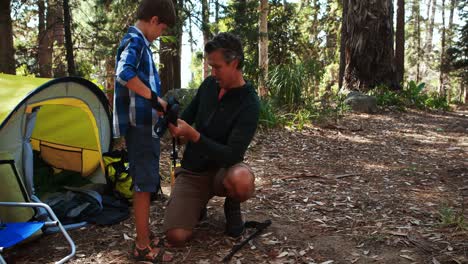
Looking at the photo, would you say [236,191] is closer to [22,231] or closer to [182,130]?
[182,130]

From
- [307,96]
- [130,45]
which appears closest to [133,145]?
[130,45]

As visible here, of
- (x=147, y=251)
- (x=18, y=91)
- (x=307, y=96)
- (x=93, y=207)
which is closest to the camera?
(x=147, y=251)

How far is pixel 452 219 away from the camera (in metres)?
3.02

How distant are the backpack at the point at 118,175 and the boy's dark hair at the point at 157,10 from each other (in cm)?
182

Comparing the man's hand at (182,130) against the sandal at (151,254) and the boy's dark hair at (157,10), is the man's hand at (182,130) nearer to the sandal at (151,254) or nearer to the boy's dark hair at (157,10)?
the boy's dark hair at (157,10)

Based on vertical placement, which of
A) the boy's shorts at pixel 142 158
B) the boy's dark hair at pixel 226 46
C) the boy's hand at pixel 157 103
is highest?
the boy's dark hair at pixel 226 46

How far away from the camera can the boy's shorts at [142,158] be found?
8.24 feet

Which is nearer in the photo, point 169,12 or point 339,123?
point 169,12

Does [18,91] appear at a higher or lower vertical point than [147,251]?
higher

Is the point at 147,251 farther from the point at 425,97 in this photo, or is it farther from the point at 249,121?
the point at 425,97

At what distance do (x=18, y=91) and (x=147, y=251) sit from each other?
5.42 feet

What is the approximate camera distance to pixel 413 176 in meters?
4.43

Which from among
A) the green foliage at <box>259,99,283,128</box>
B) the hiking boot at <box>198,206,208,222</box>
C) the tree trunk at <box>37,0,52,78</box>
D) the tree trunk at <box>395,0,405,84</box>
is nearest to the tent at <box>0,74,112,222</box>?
the hiking boot at <box>198,206,208,222</box>

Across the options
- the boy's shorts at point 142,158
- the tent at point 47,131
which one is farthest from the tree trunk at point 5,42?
the boy's shorts at point 142,158
